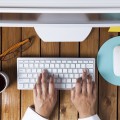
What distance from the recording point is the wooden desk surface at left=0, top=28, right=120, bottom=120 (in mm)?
807

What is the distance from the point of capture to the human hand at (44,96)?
0.78 meters

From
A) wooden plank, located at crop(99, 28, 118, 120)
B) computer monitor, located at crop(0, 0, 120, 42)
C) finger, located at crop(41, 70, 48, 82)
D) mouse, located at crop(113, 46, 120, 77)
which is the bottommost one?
wooden plank, located at crop(99, 28, 118, 120)

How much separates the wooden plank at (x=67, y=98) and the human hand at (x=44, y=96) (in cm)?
3

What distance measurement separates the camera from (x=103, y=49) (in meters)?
0.80

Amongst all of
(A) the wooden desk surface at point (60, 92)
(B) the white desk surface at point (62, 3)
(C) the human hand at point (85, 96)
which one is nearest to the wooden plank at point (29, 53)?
(A) the wooden desk surface at point (60, 92)

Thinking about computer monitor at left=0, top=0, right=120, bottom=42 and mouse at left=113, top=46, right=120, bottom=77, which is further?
mouse at left=113, top=46, right=120, bottom=77

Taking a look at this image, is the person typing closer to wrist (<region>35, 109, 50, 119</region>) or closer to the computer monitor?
wrist (<region>35, 109, 50, 119</region>)

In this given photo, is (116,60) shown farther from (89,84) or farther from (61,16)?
(61,16)

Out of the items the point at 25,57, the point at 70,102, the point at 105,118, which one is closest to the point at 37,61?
the point at 25,57

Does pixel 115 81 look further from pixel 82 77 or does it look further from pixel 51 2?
pixel 51 2

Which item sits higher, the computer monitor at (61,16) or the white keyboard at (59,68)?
the computer monitor at (61,16)

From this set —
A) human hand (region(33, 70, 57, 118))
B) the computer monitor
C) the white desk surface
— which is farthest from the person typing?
the white desk surface

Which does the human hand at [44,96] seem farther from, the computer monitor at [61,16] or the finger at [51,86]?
the computer monitor at [61,16]

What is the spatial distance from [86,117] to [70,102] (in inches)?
2.4
